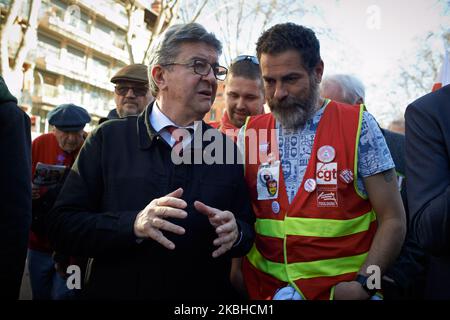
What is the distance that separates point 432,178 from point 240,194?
0.90 m

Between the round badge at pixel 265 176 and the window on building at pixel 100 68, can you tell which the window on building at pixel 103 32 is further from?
the round badge at pixel 265 176

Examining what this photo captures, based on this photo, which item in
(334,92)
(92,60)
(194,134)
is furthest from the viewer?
(92,60)

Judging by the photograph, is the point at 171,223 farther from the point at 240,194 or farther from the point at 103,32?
the point at 103,32

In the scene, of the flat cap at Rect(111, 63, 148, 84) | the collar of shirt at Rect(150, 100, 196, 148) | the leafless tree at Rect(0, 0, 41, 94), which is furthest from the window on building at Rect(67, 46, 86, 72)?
the collar of shirt at Rect(150, 100, 196, 148)

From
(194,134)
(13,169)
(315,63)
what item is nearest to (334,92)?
(315,63)

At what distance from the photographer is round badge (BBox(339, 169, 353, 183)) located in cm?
185

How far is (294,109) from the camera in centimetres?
202

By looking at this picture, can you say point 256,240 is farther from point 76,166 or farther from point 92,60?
point 92,60

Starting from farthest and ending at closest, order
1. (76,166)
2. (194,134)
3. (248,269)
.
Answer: (248,269) → (194,134) → (76,166)

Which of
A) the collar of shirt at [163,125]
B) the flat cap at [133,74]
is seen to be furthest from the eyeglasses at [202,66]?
the flat cap at [133,74]

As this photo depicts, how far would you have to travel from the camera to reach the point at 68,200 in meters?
1.78

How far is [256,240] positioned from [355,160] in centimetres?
63

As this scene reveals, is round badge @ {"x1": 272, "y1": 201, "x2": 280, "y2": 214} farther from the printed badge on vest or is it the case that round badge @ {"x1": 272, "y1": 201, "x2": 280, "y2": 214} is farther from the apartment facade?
the apartment facade

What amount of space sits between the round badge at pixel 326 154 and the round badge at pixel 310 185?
11 cm
